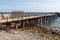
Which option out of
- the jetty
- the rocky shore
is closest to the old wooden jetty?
the jetty

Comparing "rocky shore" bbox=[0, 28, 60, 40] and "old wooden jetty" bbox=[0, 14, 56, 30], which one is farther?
"old wooden jetty" bbox=[0, 14, 56, 30]

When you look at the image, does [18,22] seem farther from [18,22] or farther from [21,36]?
[21,36]

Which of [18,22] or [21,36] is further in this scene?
[18,22]

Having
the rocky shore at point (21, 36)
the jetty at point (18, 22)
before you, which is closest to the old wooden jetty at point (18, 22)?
the jetty at point (18, 22)

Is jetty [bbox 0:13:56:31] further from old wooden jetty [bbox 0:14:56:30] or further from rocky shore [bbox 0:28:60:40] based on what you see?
rocky shore [bbox 0:28:60:40]

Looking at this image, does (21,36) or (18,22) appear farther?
(18,22)

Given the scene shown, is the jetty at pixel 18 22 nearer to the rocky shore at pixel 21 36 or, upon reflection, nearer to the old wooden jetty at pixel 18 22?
the old wooden jetty at pixel 18 22

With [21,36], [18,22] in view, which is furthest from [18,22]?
[21,36]

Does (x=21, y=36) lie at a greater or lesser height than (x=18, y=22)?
greater

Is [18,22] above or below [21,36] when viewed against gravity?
below

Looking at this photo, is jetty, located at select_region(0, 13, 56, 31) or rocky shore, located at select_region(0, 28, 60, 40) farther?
jetty, located at select_region(0, 13, 56, 31)

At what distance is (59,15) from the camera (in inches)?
3543

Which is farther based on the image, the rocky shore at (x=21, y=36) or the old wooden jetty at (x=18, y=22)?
the old wooden jetty at (x=18, y=22)

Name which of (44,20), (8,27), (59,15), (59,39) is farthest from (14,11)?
(59,15)
